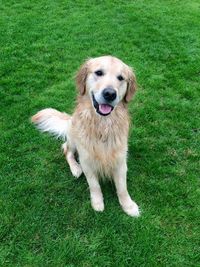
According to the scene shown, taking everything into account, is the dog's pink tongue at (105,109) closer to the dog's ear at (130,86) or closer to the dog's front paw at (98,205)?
the dog's ear at (130,86)

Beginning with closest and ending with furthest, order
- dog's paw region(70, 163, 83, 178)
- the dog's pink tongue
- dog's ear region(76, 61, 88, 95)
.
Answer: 1. the dog's pink tongue
2. dog's ear region(76, 61, 88, 95)
3. dog's paw region(70, 163, 83, 178)

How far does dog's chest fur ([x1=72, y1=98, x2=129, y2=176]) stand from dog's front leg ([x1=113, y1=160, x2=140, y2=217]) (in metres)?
0.08

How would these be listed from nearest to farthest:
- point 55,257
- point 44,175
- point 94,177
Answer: point 55,257 < point 94,177 < point 44,175

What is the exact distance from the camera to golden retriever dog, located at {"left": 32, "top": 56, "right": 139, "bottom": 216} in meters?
3.38

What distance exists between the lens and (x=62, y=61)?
5953mm

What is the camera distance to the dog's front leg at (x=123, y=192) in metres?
3.65

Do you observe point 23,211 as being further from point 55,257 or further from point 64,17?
point 64,17

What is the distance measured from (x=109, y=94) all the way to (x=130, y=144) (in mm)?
1351

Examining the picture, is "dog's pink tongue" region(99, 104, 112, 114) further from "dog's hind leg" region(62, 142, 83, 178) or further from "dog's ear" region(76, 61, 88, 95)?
"dog's hind leg" region(62, 142, 83, 178)

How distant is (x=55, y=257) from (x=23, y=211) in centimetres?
58

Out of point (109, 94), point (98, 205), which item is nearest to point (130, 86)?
point (109, 94)

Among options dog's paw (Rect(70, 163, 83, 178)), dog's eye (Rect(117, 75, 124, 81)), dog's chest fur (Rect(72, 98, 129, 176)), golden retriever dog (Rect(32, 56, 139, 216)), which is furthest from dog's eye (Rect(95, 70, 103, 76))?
dog's paw (Rect(70, 163, 83, 178))

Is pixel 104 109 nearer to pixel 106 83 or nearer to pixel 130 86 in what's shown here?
pixel 106 83

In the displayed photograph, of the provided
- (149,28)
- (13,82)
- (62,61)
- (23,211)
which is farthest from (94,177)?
(149,28)
